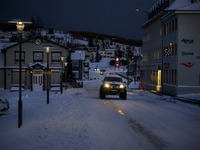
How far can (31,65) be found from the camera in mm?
46594

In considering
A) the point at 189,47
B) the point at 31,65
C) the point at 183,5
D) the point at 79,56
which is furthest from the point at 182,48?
the point at 79,56

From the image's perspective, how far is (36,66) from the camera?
46844 millimetres

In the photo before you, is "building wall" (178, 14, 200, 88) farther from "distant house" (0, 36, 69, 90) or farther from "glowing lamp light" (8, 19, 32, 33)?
"glowing lamp light" (8, 19, 32, 33)

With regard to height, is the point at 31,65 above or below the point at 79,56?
below

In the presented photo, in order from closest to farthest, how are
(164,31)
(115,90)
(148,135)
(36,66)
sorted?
(148,135) → (115,90) → (164,31) → (36,66)

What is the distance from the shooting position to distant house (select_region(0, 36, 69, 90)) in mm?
46969

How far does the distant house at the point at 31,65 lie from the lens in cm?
4697

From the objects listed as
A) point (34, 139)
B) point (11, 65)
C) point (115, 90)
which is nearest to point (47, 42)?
point (11, 65)

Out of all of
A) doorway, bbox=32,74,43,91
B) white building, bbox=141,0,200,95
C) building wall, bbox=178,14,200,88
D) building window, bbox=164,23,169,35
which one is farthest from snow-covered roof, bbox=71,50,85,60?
building wall, bbox=178,14,200,88

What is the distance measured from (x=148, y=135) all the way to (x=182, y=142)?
1.21 metres

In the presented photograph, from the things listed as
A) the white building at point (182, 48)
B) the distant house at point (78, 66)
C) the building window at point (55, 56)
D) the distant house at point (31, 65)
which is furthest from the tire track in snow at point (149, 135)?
the distant house at point (78, 66)

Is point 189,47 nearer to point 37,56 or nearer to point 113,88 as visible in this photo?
point 113,88

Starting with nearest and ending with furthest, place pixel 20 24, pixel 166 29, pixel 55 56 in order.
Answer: pixel 20 24, pixel 166 29, pixel 55 56

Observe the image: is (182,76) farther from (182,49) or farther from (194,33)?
(194,33)
